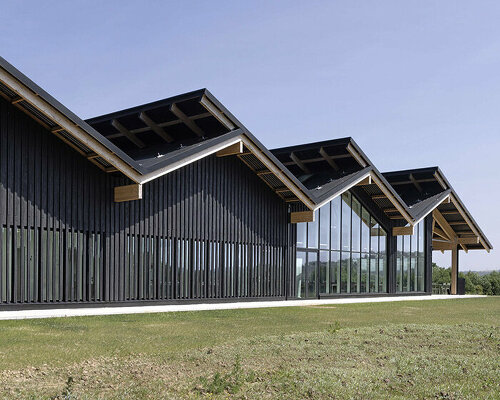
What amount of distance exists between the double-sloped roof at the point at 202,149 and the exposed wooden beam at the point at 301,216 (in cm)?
50

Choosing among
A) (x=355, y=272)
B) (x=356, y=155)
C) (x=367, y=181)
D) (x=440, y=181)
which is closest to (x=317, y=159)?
(x=356, y=155)

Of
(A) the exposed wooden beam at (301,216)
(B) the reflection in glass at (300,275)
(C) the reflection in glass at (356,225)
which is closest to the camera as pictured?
(A) the exposed wooden beam at (301,216)

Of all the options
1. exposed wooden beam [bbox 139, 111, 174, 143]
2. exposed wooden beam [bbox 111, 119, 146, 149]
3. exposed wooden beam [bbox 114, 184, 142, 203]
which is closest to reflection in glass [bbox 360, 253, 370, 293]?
exposed wooden beam [bbox 139, 111, 174, 143]

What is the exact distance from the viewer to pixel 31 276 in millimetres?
19188

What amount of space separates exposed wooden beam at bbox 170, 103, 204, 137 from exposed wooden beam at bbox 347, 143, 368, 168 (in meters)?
7.31

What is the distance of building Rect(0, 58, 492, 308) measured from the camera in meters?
19.0

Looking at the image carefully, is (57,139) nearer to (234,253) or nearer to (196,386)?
(234,253)

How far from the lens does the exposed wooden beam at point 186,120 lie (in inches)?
Result: 886

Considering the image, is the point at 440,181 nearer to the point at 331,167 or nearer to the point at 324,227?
the point at 331,167

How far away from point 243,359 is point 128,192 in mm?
11695

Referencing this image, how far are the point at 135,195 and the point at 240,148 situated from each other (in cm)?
514

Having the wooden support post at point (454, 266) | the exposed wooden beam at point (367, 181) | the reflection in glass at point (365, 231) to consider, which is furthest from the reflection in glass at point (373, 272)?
the wooden support post at point (454, 266)

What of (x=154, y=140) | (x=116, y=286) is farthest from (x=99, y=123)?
(x=116, y=286)

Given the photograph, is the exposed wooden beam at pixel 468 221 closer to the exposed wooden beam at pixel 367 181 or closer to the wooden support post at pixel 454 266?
the wooden support post at pixel 454 266
